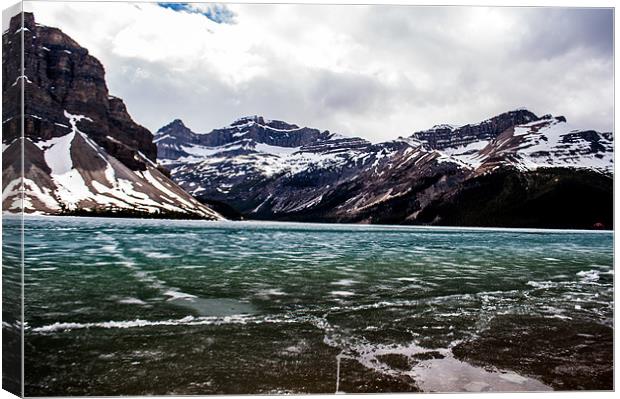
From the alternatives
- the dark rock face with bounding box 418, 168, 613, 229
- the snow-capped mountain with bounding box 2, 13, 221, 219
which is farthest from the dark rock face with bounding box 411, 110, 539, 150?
the snow-capped mountain with bounding box 2, 13, 221, 219

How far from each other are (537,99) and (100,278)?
972cm

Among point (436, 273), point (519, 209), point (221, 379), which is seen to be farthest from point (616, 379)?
point (519, 209)

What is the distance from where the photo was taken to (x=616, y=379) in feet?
20.7

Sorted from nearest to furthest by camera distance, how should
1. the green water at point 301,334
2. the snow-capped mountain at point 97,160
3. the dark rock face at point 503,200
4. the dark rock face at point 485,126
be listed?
the green water at point 301,334 < the dark rock face at point 485,126 < the dark rock face at point 503,200 < the snow-capped mountain at point 97,160

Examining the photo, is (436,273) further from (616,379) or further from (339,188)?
(339,188)

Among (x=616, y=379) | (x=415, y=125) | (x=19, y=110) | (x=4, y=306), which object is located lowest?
(x=616, y=379)

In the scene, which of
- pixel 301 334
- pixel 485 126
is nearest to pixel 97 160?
pixel 485 126

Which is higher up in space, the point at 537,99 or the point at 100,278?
the point at 537,99

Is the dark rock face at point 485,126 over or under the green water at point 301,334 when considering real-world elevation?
over

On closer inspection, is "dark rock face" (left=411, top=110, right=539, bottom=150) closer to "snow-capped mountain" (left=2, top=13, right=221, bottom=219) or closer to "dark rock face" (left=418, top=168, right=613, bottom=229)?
"dark rock face" (left=418, top=168, right=613, bottom=229)

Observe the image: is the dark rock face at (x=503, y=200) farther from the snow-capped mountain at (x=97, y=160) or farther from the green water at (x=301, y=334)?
the green water at (x=301, y=334)

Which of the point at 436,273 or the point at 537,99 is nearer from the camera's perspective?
the point at 537,99

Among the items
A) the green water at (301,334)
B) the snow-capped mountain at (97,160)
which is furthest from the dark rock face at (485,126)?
the snow-capped mountain at (97,160)

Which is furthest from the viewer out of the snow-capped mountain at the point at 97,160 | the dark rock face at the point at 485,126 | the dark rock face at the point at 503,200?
the snow-capped mountain at the point at 97,160
